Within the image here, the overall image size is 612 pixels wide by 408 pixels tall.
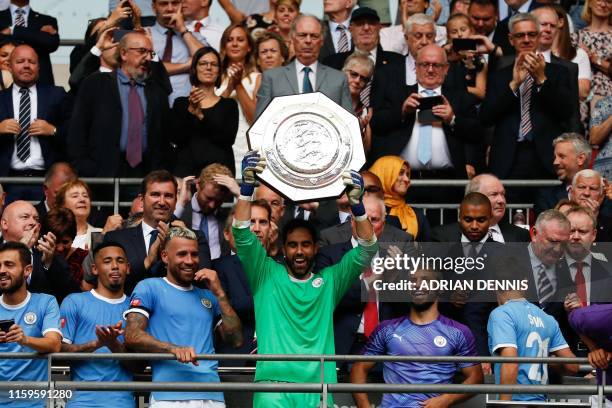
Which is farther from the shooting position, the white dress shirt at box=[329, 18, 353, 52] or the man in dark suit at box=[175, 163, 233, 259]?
the white dress shirt at box=[329, 18, 353, 52]

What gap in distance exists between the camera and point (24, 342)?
1313 centimetres

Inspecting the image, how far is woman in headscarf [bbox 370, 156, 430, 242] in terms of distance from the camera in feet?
53.3

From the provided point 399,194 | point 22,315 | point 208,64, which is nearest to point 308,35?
point 208,64

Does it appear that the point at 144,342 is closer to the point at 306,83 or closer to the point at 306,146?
the point at 306,146

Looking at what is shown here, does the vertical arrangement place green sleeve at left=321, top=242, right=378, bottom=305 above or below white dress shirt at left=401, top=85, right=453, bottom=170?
below

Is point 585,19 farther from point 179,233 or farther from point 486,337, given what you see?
point 179,233

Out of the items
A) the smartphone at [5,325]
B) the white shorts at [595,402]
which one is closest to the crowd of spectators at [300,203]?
the smartphone at [5,325]

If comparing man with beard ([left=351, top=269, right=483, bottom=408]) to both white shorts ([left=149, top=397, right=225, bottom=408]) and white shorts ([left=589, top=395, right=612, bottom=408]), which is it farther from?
white shorts ([left=149, top=397, right=225, bottom=408])

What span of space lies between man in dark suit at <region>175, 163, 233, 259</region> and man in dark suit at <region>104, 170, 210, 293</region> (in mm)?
582

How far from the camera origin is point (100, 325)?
13.8 meters

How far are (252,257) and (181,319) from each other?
74cm

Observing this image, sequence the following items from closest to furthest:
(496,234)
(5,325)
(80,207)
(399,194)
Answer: (5,325)
(496,234)
(80,207)
(399,194)

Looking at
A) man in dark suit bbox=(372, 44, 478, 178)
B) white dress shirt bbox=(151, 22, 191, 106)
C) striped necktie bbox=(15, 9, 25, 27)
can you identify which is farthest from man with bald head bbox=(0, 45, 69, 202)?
man in dark suit bbox=(372, 44, 478, 178)

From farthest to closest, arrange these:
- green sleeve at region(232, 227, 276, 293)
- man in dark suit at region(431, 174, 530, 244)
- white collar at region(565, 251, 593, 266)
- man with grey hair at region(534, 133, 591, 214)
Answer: man with grey hair at region(534, 133, 591, 214)
man in dark suit at region(431, 174, 530, 244)
white collar at region(565, 251, 593, 266)
green sleeve at region(232, 227, 276, 293)
